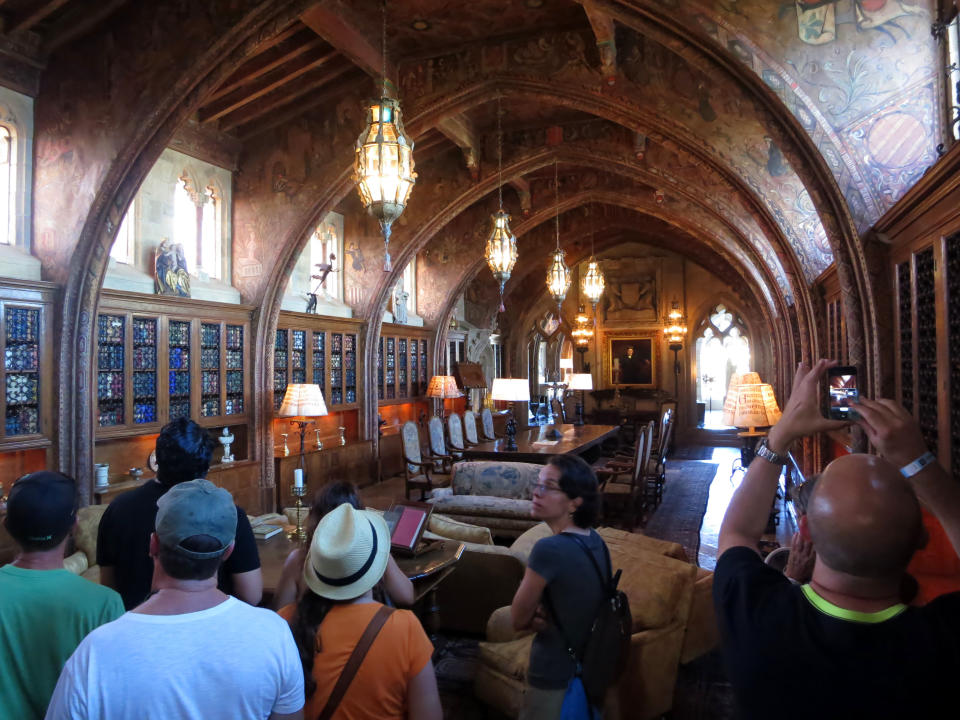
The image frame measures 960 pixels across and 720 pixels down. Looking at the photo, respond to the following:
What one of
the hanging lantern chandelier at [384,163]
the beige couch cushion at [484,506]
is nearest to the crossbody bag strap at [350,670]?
the hanging lantern chandelier at [384,163]

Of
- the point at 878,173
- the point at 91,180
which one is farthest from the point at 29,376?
the point at 878,173

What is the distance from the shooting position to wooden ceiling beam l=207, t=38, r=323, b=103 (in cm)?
695

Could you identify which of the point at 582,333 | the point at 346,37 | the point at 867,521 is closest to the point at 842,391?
the point at 867,521

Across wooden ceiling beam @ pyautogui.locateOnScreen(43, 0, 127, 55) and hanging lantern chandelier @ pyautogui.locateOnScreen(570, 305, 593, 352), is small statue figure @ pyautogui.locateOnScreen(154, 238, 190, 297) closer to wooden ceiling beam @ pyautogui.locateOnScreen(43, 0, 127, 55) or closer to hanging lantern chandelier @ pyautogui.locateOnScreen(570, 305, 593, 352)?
wooden ceiling beam @ pyautogui.locateOnScreen(43, 0, 127, 55)

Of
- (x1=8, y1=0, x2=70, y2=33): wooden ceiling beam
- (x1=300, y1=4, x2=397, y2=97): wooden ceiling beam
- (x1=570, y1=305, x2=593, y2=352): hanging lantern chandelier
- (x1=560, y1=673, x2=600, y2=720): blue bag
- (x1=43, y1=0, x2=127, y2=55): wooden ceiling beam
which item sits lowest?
(x1=560, y1=673, x2=600, y2=720): blue bag

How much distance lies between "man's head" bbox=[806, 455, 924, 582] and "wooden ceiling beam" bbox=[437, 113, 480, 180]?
896 cm

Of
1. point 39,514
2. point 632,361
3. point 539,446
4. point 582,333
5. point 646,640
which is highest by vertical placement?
point 582,333

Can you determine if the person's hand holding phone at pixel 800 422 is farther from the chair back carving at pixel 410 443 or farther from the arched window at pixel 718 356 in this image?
the arched window at pixel 718 356

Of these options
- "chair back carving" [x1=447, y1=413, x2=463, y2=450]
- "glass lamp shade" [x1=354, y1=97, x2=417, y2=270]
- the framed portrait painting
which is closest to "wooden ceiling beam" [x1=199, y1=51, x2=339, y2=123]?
"glass lamp shade" [x1=354, y1=97, x2=417, y2=270]

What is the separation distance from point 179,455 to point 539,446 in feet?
22.1

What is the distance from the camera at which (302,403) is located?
26.0 ft

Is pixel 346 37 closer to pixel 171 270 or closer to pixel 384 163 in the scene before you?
pixel 384 163

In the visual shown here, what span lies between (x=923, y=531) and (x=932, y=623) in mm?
153

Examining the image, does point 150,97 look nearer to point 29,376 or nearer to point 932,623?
point 29,376
